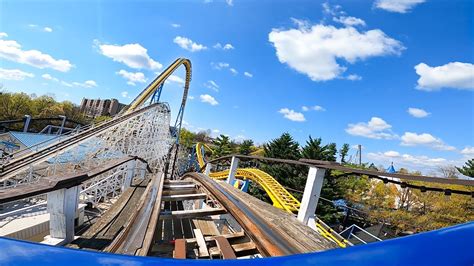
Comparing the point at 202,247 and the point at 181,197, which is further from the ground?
the point at 202,247

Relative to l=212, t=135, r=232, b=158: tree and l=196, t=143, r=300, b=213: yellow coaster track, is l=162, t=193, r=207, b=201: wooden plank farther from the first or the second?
l=212, t=135, r=232, b=158: tree

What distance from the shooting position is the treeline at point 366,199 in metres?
17.4

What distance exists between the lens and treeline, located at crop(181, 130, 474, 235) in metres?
17.4

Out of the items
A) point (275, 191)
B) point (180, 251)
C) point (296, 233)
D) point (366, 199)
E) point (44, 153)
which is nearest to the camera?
point (180, 251)

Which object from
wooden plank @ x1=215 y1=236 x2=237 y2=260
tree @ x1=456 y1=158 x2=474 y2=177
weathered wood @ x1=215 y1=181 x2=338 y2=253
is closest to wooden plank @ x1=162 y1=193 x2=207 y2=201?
weathered wood @ x1=215 y1=181 x2=338 y2=253

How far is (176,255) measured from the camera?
134cm

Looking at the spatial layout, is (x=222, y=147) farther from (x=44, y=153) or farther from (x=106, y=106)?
(x=106, y=106)

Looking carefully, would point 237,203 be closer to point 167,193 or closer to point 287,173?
point 167,193

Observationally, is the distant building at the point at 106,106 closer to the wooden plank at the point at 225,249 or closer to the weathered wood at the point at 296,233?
the weathered wood at the point at 296,233

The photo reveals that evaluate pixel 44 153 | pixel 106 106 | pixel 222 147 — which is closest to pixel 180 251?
pixel 44 153

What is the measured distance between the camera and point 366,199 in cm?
2439

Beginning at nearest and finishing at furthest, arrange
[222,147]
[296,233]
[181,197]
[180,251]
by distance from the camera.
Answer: [180,251], [296,233], [181,197], [222,147]

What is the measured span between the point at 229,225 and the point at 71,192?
156 cm

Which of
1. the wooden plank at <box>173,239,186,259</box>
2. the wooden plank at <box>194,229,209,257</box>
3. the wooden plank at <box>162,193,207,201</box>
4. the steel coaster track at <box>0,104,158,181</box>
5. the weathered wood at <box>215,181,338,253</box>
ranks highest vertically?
the weathered wood at <box>215,181,338,253</box>
